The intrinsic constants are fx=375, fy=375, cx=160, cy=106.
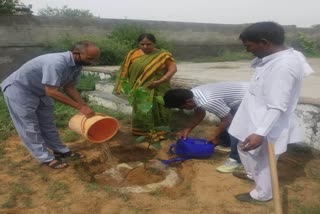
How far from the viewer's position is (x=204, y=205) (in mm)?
3088

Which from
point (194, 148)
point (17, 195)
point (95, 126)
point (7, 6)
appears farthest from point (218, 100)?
point (7, 6)

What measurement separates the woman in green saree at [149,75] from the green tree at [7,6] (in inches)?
205

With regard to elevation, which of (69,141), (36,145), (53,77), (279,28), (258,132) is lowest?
(69,141)

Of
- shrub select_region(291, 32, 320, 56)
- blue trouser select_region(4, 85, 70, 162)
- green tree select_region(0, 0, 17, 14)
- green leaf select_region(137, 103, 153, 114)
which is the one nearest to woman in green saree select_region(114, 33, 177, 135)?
green leaf select_region(137, 103, 153, 114)

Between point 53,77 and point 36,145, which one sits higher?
point 53,77

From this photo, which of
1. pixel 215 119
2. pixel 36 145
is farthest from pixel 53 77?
pixel 215 119

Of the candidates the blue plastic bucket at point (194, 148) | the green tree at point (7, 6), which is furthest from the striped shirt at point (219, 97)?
the green tree at point (7, 6)

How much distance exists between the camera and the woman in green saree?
4.57 m

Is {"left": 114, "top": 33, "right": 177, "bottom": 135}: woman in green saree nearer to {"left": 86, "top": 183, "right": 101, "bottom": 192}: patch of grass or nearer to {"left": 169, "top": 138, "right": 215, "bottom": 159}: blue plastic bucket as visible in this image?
{"left": 169, "top": 138, "right": 215, "bottom": 159}: blue plastic bucket

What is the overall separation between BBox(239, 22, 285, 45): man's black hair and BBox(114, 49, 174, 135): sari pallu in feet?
6.46

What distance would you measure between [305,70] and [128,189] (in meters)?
1.87

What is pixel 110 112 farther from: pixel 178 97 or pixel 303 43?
pixel 303 43

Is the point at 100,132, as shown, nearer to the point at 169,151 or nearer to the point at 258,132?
the point at 169,151

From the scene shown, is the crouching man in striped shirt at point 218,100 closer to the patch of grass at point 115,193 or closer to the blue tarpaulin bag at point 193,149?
the blue tarpaulin bag at point 193,149
